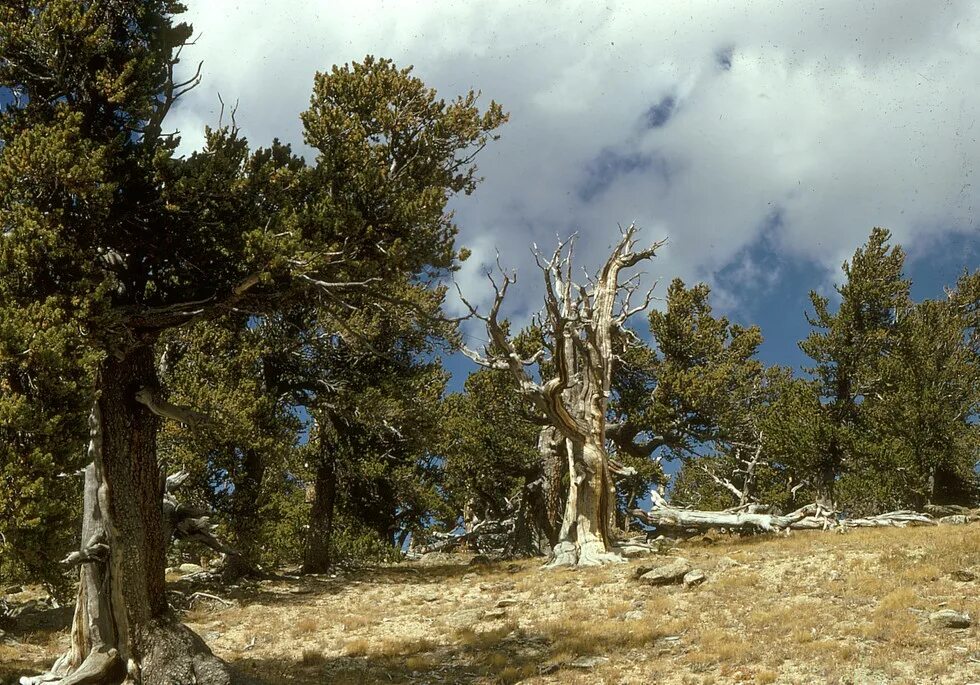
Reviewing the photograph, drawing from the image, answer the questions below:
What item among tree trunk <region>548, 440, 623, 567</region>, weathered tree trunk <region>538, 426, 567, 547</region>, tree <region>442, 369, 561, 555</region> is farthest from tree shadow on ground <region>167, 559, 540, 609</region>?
tree <region>442, 369, 561, 555</region>

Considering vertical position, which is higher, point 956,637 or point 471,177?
point 471,177

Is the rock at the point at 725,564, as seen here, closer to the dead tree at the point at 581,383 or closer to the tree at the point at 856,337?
the dead tree at the point at 581,383

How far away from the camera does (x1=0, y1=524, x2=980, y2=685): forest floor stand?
33.0 ft

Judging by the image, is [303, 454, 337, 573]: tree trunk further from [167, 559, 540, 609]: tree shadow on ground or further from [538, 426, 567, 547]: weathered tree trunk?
[538, 426, 567, 547]: weathered tree trunk

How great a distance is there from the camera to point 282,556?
22406mm

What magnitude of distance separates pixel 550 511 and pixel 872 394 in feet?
40.2

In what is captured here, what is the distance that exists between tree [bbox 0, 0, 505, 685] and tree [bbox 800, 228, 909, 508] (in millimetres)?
19024

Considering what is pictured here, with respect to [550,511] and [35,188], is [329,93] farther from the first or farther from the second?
[550,511]

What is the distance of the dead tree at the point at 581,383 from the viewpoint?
19.6m

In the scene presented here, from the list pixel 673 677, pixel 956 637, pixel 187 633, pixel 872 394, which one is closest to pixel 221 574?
pixel 187 633

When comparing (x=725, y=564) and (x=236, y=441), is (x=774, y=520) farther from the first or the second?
(x=236, y=441)

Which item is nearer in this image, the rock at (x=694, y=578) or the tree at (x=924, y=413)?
the rock at (x=694, y=578)

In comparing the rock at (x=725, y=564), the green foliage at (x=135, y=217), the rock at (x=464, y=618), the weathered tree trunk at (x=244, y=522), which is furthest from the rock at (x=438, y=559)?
the green foliage at (x=135, y=217)

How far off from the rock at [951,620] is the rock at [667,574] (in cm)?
558
